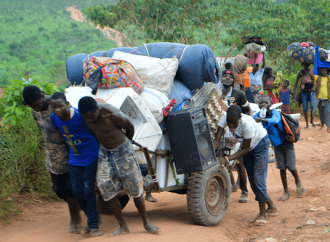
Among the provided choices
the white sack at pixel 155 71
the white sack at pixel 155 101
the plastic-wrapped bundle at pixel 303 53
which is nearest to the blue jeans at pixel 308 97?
the plastic-wrapped bundle at pixel 303 53

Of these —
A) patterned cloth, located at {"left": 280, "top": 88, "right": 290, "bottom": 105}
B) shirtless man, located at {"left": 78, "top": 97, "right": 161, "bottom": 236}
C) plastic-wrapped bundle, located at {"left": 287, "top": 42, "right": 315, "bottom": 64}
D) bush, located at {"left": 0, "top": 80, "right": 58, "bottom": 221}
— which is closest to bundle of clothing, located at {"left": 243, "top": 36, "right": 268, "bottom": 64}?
plastic-wrapped bundle, located at {"left": 287, "top": 42, "right": 315, "bottom": 64}

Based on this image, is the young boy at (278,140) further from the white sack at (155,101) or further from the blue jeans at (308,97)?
the blue jeans at (308,97)

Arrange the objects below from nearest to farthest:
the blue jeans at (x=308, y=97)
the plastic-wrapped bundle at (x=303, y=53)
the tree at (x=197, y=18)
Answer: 1. the plastic-wrapped bundle at (x=303, y=53)
2. the blue jeans at (x=308, y=97)
3. the tree at (x=197, y=18)

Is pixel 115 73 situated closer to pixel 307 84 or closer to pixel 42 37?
pixel 307 84

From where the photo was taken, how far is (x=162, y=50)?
539 cm

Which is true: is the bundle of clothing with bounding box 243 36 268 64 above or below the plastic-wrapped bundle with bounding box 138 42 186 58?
above

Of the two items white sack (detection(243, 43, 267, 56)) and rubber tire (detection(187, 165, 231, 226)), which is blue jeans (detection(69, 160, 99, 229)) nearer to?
rubber tire (detection(187, 165, 231, 226))

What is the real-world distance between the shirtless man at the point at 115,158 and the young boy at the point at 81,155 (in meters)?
0.14

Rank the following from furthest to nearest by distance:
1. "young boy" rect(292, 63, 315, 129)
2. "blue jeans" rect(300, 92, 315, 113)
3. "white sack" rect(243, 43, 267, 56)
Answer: "blue jeans" rect(300, 92, 315, 113) → "young boy" rect(292, 63, 315, 129) → "white sack" rect(243, 43, 267, 56)

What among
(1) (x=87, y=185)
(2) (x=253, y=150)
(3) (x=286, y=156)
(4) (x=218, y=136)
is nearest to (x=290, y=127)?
(3) (x=286, y=156)

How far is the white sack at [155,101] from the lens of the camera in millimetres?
4363

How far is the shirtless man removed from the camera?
12.3 feet

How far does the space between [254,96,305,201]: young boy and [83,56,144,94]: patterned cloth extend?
212cm

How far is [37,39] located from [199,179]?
118 ft
